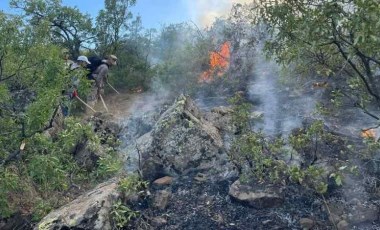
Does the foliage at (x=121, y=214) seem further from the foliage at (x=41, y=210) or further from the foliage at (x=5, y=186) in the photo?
the foliage at (x=5, y=186)

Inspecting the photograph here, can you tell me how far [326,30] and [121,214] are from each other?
3475 mm

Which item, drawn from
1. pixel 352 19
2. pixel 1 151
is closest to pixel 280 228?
pixel 352 19

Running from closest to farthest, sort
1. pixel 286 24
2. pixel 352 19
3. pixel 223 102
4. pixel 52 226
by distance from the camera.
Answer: pixel 352 19
pixel 286 24
pixel 52 226
pixel 223 102

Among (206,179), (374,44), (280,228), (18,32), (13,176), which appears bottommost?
(280,228)

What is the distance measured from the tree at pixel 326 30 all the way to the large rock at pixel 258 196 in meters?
1.66

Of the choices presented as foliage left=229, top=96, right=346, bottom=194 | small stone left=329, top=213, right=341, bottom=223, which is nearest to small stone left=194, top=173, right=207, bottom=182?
foliage left=229, top=96, right=346, bottom=194

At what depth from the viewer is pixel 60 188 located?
20.6ft

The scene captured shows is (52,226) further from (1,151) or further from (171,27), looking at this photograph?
(171,27)

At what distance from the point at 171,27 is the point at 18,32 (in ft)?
30.2

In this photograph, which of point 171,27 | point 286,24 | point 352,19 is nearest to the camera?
point 352,19

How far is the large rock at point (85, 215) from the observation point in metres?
5.12

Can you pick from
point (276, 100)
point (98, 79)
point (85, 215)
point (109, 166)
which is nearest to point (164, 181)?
point (109, 166)

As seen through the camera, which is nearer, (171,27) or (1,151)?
(1,151)

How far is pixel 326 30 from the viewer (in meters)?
3.92
